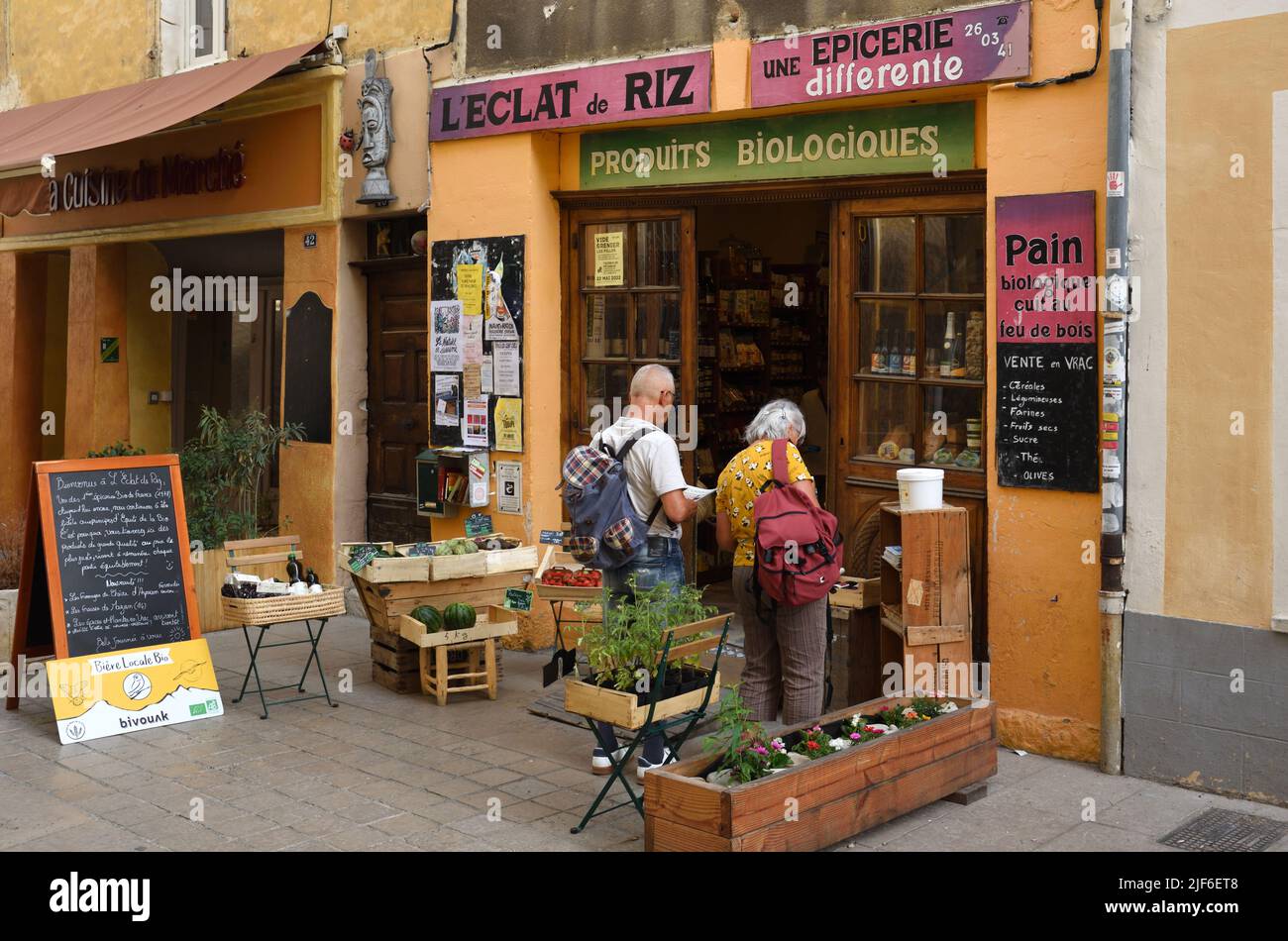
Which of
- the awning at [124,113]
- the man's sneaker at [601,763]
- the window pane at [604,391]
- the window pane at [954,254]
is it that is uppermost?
the awning at [124,113]

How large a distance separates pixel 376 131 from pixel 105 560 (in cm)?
385

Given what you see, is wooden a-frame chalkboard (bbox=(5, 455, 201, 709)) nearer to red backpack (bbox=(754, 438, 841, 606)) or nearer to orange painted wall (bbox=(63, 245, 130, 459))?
red backpack (bbox=(754, 438, 841, 606))

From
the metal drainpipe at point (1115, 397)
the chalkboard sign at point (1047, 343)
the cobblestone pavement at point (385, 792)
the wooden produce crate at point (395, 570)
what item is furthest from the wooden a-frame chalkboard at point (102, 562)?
the metal drainpipe at point (1115, 397)

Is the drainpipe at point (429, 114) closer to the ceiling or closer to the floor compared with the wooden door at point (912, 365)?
closer to the ceiling

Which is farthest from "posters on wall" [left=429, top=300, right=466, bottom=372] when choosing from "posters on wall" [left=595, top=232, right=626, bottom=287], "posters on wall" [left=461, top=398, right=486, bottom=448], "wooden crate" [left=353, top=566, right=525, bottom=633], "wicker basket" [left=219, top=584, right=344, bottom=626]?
"wicker basket" [left=219, top=584, right=344, bottom=626]

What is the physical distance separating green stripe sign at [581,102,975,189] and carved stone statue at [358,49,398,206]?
1648 mm

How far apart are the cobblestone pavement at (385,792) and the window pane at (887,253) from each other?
8.68ft

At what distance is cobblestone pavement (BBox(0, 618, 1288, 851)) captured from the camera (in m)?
5.38

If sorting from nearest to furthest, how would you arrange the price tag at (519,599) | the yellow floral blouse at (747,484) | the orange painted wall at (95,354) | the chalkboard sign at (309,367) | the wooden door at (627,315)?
the yellow floral blouse at (747,484) < the price tag at (519,599) < the wooden door at (627,315) < the chalkboard sign at (309,367) < the orange painted wall at (95,354)

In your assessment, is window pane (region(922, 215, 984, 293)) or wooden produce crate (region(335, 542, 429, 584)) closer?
window pane (region(922, 215, 984, 293))

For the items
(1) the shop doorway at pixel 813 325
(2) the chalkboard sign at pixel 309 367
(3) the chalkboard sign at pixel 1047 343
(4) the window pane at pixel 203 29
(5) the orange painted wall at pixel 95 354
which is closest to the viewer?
(3) the chalkboard sign at pixel 1047 343

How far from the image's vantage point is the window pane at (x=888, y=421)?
7418mm

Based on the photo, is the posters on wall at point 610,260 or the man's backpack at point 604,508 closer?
the man's backpack at point 604,508

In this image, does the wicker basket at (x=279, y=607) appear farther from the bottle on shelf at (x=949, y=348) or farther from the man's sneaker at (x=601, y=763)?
the bottle on shelf at (x=949, y=348)
